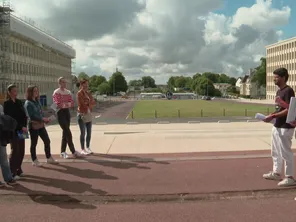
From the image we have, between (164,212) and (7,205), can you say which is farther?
(7,205)

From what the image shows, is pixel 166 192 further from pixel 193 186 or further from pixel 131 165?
pixel 131 165

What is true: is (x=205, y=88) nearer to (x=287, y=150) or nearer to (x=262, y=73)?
(x=262, y=73)

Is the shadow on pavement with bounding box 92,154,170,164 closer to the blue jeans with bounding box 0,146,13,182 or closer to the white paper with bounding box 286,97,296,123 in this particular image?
the blue jeans with bounding box 0,146,13,182

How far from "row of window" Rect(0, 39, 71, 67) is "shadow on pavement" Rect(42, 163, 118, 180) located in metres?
48.7

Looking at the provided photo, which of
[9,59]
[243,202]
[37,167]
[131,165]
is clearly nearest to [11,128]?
[37,167]

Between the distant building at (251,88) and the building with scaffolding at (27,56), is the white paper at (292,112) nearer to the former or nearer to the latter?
the building with scaffolding at (27,56)

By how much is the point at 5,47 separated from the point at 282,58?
84351 millimetres

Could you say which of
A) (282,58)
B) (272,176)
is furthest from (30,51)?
(282,58)

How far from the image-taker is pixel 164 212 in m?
4.75

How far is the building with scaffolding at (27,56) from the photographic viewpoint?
167ft

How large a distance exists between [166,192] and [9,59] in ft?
170

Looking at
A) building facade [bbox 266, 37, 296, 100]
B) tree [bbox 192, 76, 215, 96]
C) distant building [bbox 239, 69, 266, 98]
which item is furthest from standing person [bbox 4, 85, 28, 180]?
tree [bbox 192, 76, 215, 96]

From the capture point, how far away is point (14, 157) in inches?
255

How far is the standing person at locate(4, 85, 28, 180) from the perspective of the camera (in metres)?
6.45
